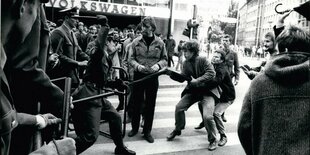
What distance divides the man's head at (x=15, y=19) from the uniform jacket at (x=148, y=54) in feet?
14.6

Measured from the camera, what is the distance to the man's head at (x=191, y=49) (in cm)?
619

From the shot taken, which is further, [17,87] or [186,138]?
[186,138]

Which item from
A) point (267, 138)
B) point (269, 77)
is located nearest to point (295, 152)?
point (267, 138)

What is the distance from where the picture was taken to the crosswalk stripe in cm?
552

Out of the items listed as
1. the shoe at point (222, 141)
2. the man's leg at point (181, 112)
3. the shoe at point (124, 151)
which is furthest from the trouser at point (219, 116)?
the shoe at point (124, 151)

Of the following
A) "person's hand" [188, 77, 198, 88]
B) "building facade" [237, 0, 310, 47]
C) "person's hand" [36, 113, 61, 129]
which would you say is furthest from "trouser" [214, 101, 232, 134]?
"building facade" [237, 0, 310, 47]

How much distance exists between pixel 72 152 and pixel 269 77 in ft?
4.89

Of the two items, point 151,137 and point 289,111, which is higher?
point 289,111

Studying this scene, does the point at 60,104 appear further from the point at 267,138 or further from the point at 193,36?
the point at 193,36

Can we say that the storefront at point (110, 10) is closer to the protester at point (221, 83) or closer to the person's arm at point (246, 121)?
the protester at point (221, 83)

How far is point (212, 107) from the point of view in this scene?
6.12 m

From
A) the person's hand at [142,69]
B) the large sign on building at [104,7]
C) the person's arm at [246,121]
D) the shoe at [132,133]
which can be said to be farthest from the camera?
the large sign on building at [104,7]

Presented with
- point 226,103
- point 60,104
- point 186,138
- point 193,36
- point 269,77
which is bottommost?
point 186,138

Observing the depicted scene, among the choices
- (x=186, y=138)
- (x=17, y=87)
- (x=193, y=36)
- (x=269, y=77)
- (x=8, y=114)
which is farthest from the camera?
(x=193, y=36)
